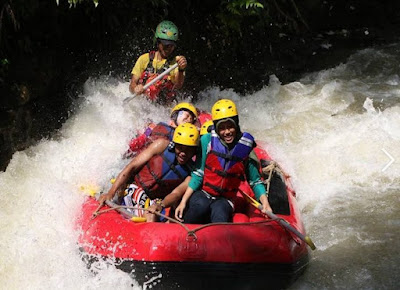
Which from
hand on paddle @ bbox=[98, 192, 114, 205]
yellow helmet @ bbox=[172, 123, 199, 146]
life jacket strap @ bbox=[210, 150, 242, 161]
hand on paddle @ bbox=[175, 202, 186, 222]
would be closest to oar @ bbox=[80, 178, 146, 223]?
hand on paddle @ bbox=[98, 192, 114, 205]

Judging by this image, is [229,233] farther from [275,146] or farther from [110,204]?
[275,146]

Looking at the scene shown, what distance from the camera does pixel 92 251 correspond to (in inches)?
179

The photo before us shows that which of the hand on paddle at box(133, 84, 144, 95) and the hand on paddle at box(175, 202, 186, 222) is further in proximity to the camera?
the hand on paddle at box(133, 84, 144, 95)

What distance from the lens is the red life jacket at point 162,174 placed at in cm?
495

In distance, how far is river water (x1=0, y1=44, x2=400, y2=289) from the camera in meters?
4.76

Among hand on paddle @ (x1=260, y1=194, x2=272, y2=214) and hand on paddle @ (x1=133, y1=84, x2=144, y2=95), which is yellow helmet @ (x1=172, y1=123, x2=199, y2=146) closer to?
hand on paddle @ (x1=260, y1=194, x2=272, y2=214)

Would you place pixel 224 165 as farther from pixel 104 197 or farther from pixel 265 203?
pixel 104 197

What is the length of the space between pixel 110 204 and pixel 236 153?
45.1 inches

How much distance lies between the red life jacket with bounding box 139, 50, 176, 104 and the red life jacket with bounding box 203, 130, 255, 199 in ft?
6.98

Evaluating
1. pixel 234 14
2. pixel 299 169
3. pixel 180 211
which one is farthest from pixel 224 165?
pixel 234 14

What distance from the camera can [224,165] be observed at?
4.78 m

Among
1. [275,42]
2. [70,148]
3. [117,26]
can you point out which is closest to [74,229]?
[70,148]

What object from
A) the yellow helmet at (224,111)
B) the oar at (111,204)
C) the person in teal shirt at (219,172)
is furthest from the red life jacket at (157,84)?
the yellow helmet at (224,111)

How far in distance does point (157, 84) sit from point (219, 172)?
2.32m
